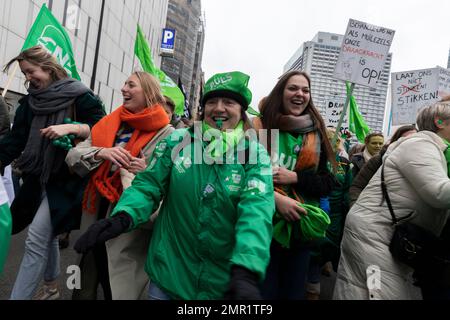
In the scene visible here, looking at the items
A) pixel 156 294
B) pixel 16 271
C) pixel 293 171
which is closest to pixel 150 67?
pixel 16 271

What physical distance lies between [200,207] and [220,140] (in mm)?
333

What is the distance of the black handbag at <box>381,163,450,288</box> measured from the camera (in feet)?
6.98

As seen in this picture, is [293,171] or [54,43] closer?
[293,171]

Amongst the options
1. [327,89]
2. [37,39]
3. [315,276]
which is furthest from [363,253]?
[327,89]

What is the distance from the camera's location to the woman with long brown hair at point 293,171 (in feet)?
7.07

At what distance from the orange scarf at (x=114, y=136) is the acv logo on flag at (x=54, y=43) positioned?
7.74 ft

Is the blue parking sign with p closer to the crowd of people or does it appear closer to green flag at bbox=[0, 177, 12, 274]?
the crowd of people

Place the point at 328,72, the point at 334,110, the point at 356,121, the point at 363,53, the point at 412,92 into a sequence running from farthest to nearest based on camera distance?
the point at 328,72, the point at 334,110, the point at 356,121, the point at 412,92, the point at 363,53

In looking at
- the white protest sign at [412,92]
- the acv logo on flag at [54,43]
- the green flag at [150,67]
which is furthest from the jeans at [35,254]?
the white protest sign at [412,92]

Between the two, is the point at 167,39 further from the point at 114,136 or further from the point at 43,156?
the point at 114,136

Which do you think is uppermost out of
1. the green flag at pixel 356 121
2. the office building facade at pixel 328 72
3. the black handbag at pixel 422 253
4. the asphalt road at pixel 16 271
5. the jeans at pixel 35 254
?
the office building facade at pixel 328 72

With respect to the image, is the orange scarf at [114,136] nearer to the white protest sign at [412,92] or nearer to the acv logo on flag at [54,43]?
the acv logo on flag at [54,43]

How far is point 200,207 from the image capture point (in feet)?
5.80
